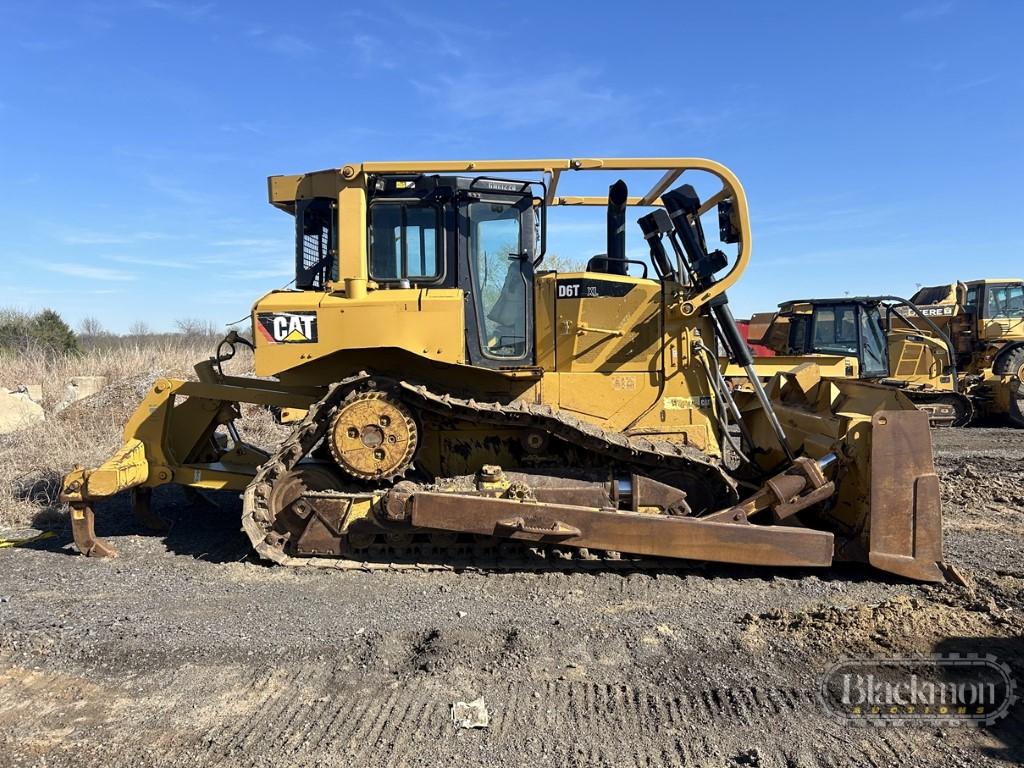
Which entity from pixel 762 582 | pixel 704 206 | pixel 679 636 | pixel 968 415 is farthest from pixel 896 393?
pixel 968 415

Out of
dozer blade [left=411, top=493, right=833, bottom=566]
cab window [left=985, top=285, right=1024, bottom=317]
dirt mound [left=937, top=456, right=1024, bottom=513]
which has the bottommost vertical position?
dirt mound [left=937, top=456, right=1024, bottom=513]

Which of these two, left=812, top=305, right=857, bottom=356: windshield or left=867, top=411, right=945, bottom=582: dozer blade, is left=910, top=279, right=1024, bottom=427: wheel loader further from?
left=867, top=411, right=945, bottom=582: dozer blade

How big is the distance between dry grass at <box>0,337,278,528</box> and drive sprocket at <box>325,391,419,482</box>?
3.93 metres

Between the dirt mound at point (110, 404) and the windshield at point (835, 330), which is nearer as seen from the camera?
the dirt mound at point (110, 404)

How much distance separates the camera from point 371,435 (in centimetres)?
493

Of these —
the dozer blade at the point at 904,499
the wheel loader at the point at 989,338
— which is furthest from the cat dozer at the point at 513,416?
the wheel loader at the point at 989,338

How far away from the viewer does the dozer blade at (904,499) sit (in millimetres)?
4539

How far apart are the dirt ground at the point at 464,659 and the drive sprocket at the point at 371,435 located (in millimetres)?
847

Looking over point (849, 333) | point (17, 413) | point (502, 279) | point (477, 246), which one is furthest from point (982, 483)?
point (17, 413)

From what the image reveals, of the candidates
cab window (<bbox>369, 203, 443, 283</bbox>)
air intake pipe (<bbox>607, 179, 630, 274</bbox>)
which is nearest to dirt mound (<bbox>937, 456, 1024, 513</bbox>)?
air intake pipe (<bbox>607, 179, 630, 274</bbox>)

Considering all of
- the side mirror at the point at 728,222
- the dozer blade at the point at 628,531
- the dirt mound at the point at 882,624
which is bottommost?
the dirt mound at the point at 882,624

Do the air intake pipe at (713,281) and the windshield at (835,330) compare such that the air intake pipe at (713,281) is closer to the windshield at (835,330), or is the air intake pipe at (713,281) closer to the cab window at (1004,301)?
the windshield at (835,330)

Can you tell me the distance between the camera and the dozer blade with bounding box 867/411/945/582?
4.54m

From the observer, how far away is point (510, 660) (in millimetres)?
3684
